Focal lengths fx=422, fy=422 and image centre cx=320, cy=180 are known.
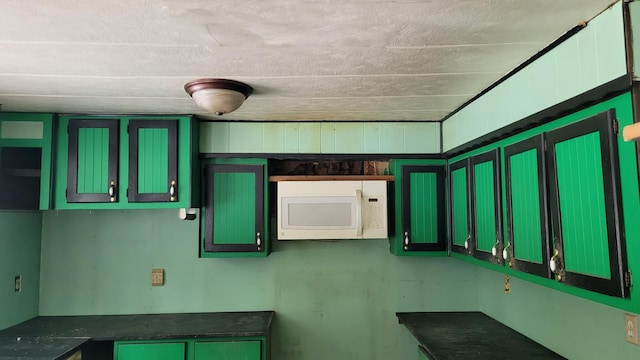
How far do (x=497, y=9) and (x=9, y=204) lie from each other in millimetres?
2894

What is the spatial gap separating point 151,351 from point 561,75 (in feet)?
8.50

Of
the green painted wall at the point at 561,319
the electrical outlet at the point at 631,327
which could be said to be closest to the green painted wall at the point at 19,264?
the green painted wall at the point at 561,319

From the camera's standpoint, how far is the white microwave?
285 centimetres

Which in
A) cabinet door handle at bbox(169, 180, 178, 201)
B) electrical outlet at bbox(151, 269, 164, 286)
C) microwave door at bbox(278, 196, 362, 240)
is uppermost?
cabinet door handle at bbox(169, 180, 178, 201)

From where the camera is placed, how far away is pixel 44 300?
3.00 meters

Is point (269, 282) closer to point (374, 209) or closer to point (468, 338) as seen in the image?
point (374, 209)

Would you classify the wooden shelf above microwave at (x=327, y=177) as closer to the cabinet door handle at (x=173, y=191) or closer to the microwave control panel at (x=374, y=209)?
the microwave control panel at (x=374, y=209)

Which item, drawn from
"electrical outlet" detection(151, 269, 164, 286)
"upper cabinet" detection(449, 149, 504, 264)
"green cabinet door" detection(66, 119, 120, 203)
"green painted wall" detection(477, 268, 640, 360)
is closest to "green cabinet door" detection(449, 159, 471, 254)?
"upper cabinet" detection(449, 149, 504, 264)

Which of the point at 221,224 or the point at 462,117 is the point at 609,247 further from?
the point at 221,224

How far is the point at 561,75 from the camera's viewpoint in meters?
1.57

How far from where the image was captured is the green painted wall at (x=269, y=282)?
304 cm

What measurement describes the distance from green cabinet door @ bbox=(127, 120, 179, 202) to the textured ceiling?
263 millimetres

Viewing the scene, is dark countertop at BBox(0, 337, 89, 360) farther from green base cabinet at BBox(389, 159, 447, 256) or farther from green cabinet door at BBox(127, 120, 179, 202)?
green base cabinet at BBox(389, 159, 447, 256)

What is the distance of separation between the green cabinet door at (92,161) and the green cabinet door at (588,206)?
8.03 feet
